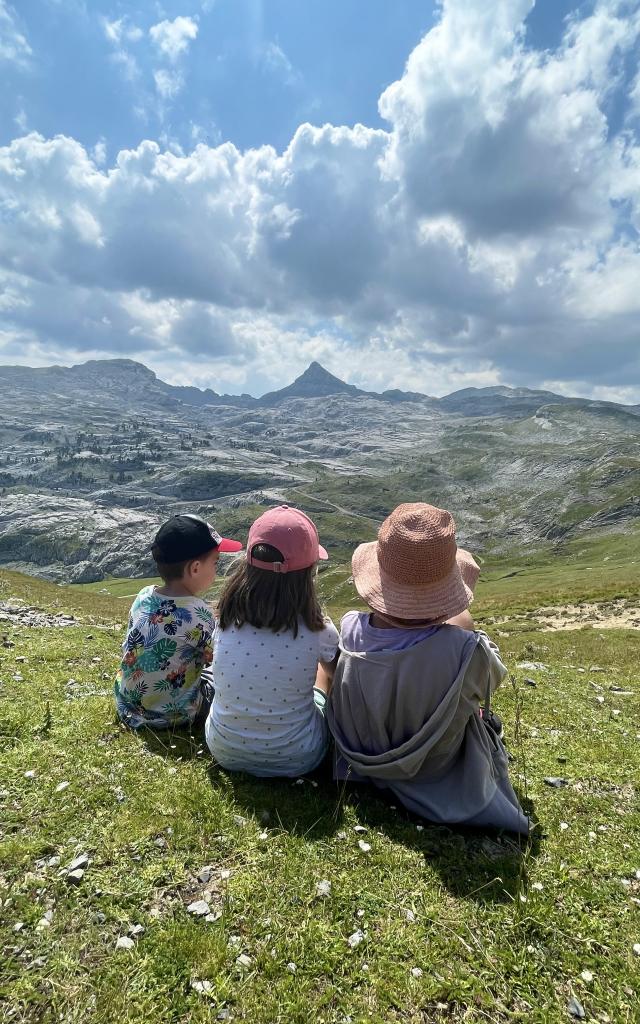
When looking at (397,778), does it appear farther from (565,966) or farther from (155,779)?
(155,779)

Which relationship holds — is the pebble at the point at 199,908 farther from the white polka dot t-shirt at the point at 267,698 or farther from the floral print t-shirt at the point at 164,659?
the floral print t-shirt at the point at 164,659

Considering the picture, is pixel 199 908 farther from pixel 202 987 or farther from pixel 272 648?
pixel 272 648

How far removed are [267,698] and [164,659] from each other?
2.93 metres

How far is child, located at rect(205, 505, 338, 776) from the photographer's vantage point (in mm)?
7234

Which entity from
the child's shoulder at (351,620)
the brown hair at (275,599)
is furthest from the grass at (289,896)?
the brown hair at (275,599)

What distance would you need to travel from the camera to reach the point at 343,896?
18.7 ft

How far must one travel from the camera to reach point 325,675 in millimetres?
8156

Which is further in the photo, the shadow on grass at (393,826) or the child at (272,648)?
the child at (272,648)

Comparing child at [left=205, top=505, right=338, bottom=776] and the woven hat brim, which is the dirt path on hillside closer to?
child at [left=205, top=505, right=338, bottom=776]

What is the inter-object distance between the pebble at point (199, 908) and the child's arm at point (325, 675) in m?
3.02

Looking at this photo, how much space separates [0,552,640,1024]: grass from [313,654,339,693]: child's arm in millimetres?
1431

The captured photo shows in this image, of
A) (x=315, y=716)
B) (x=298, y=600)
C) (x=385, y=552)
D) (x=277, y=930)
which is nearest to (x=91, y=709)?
(x=315, y=716)

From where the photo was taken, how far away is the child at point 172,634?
30.0 ft

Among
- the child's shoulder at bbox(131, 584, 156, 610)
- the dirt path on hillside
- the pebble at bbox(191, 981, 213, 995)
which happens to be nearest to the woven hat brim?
the pebble at bbox(191, 981, 213, 995)
